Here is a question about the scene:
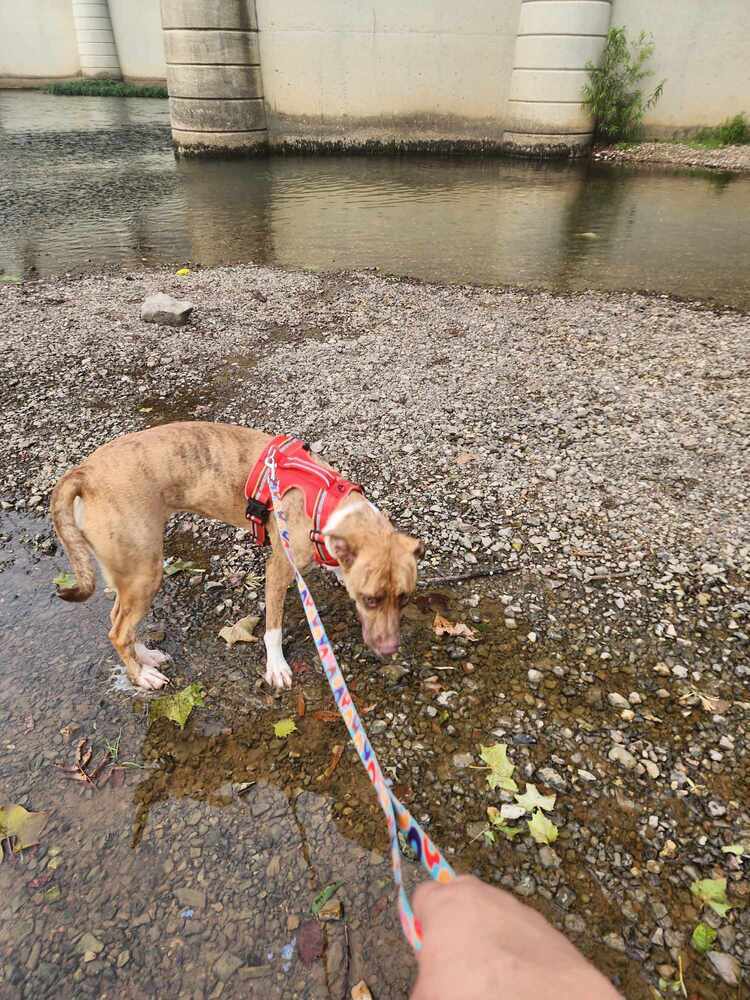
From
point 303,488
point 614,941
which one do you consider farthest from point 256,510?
point 614,941

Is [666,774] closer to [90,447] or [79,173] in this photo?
[90,447]

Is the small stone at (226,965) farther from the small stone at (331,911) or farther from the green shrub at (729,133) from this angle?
the green shrub at (729,133)

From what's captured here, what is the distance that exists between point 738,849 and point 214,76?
32505 millimetres

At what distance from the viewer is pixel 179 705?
4.01 meters

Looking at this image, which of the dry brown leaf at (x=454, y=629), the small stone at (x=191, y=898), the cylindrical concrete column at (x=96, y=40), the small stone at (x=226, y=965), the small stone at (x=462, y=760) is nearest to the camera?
the small stone at (x=226, y=965)

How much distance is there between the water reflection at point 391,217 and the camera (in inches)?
533

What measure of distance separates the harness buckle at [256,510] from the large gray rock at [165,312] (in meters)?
7.01

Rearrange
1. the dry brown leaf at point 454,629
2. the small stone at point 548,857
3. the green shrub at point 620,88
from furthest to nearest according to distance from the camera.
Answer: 1. the green shrub at point 620,88
2. the dry brown leaf at point 454,629
3. the small stone at point 548,857

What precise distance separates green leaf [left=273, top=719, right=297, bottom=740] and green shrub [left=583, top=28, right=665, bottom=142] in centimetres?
3104

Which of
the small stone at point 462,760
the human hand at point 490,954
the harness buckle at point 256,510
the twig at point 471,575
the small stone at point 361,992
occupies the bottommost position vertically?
the small stone at point 361,992

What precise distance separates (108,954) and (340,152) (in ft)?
107

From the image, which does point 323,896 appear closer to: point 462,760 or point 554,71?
point 462,760

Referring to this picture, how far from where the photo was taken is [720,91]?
26062 mm

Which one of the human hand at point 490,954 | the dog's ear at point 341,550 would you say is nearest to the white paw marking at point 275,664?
the dog's ear at point 341,550
